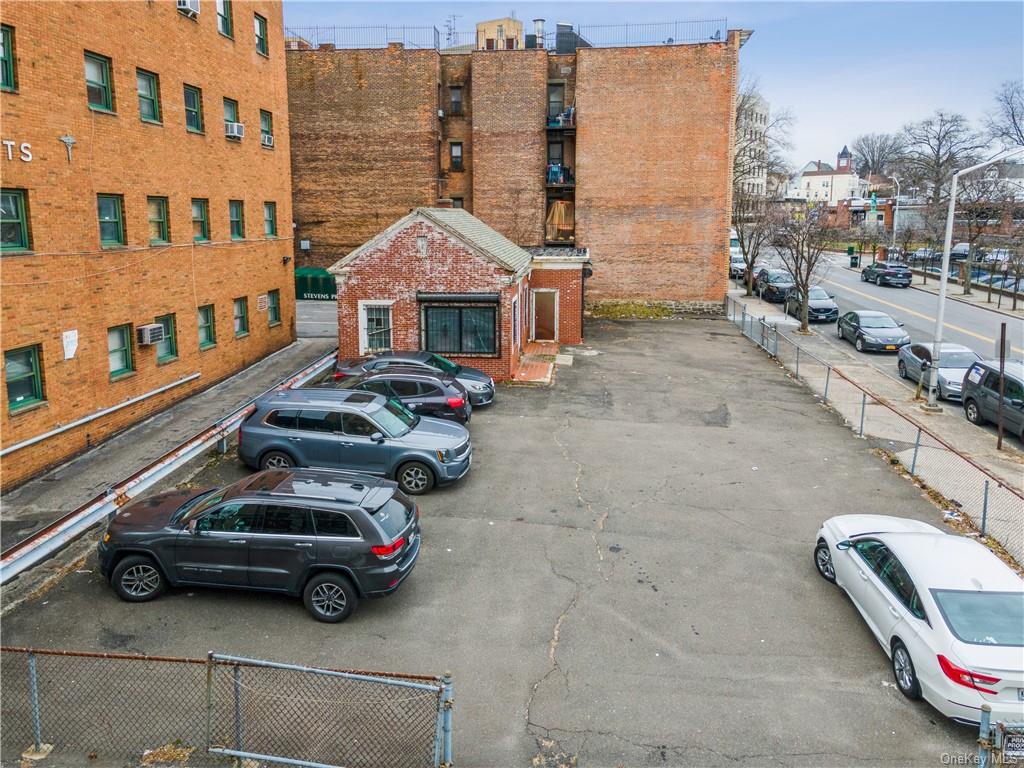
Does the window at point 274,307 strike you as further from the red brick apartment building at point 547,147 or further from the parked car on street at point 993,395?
the parked car on street at point 993,395

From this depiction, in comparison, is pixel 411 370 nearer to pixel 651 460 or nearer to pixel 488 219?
pixel 651 460

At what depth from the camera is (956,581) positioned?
8656 mm

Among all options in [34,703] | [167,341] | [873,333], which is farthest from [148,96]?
[873,333]

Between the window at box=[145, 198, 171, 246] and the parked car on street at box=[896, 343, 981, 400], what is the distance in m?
21.2

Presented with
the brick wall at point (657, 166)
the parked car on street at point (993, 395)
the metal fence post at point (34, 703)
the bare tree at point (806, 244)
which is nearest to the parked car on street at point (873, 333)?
the bare tree at point (806, 244)

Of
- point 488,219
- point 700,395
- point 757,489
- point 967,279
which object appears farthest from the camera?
point 967,279

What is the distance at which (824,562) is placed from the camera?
11195 millimetres

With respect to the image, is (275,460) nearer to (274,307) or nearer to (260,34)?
(274,307)

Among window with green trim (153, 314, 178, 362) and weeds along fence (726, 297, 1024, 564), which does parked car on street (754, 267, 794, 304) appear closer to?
weeds along fence (726, 297, 1024, 564)

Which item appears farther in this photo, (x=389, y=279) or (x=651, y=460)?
(x=389, y=279)

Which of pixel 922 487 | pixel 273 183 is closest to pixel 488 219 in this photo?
pixel 273 183

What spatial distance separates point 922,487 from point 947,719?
7866 millimetres

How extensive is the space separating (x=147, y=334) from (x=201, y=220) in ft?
15.9

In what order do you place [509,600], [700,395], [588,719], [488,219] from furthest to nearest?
[488,219]
[700,395]
[509,600]
[588,719]
